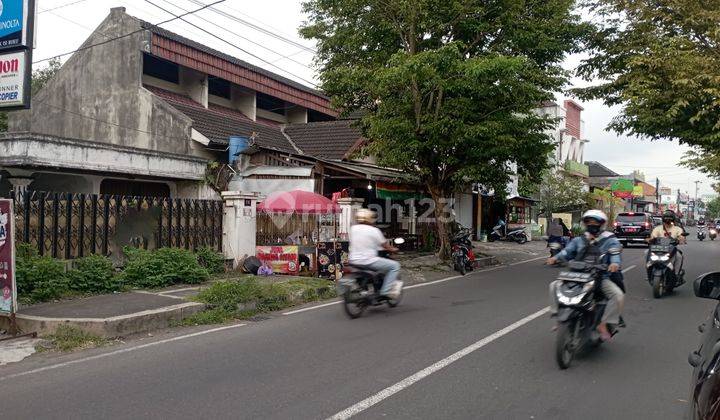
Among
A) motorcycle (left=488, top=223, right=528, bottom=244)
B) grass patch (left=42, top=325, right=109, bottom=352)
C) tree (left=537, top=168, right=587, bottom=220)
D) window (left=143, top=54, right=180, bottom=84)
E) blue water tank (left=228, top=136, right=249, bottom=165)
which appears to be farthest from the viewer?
tree (left=537, top=168, right=587, bottom=220)

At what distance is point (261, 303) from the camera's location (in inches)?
373

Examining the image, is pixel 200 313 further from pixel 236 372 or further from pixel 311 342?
pixel 236 372

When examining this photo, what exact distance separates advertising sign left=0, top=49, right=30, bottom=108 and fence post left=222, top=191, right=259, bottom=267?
5.78 m

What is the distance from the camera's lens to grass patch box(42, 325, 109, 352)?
6777 mm

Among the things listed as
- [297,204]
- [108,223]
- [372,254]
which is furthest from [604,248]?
[108,223]

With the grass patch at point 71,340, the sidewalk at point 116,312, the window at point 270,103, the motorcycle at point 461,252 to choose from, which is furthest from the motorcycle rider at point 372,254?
the window at point 270,103

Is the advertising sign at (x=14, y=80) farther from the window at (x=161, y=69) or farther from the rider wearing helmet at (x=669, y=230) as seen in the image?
the window at (x=161, y=69)

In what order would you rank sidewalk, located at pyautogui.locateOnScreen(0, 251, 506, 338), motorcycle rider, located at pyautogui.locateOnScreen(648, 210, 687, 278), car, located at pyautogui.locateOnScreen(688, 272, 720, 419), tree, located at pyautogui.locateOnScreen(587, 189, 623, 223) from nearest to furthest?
car, located at pyautogui.locateOnScreen(688, 272, 720, 419) < sidewalk, located at pyautogui.locateOnScreen(0, 251, 506, 338) < motorcycle rider, located at pyautogui.locateOnScreen(648, 210, 687, 278) < tree, located at pyautogui.locateOnScreen(587, 189, 623, 223)

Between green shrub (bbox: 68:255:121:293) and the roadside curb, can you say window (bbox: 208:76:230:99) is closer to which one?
green shrub (bbox: 68:255:121:293)

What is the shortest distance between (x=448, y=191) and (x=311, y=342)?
1152 cm

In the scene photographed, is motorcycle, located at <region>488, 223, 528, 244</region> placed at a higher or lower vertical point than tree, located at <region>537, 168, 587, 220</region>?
lower

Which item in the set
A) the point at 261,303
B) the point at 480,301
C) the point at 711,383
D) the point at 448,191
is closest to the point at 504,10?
the point at 448,191

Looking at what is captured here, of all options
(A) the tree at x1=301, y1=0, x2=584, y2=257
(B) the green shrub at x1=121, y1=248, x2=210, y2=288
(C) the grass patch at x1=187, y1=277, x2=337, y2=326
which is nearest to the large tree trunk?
(A) the tree at x1=301, y1=0, x2=584, y2=257

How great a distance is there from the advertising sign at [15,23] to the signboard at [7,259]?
242 cm
